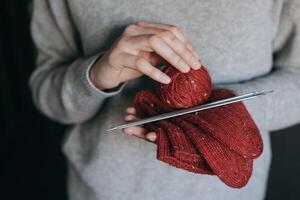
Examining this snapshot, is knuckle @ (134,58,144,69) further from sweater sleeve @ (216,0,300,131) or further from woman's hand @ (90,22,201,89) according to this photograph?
sweater sleeve @ (216,0,300,131)

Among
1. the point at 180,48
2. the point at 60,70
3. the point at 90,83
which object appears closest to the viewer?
the point at 180,48

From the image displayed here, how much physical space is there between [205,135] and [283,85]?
0.62ft

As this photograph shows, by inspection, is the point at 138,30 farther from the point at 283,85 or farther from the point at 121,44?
the point at 283,85

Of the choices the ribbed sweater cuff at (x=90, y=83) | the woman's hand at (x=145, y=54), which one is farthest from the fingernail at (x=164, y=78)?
the ribbed sweater cuff at (x=90, y=83)

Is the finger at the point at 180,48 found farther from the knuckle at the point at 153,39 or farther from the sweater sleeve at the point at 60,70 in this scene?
the sweater sleeve at the point at 60,70

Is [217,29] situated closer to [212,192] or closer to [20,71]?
[212,192]

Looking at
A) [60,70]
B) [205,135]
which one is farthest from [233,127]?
[60,70]

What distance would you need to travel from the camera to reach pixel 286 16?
0.59 m

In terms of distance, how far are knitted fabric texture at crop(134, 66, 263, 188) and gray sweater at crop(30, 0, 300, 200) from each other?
0.09 m

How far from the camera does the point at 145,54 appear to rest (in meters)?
0.53

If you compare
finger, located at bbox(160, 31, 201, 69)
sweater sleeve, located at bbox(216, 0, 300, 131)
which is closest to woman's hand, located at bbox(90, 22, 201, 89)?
finger, located at bbox(160, 31, 201, 69)

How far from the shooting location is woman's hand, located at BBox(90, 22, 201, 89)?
465mm

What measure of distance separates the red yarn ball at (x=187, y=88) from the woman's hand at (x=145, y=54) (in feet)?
0.04

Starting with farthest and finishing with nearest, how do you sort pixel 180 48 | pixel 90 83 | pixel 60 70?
pixel 60 70
pixel 90 83
pixel 180 48
